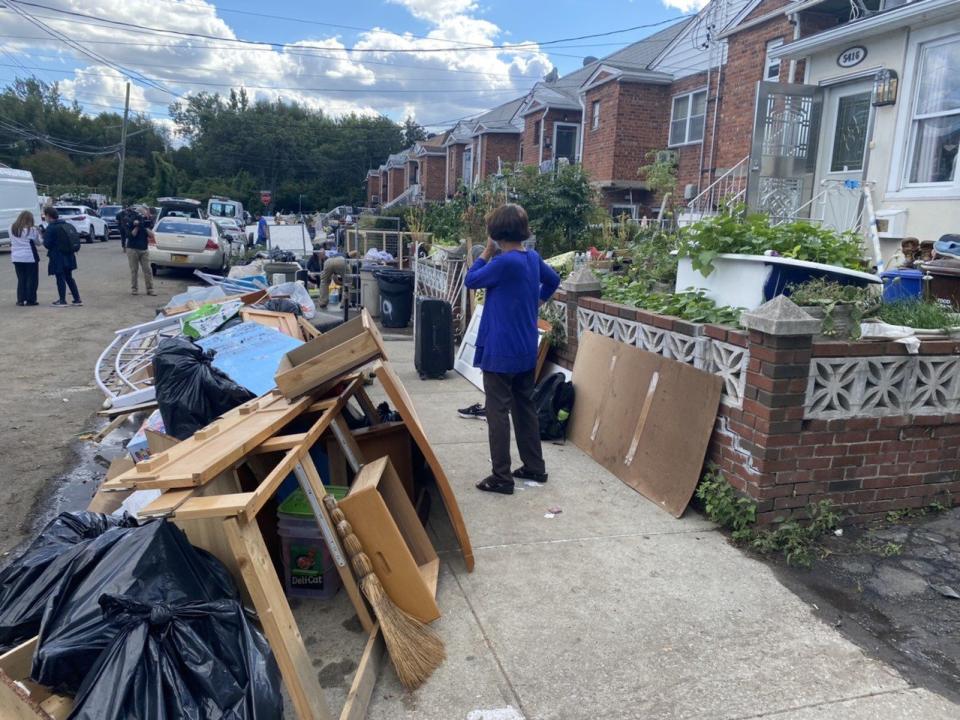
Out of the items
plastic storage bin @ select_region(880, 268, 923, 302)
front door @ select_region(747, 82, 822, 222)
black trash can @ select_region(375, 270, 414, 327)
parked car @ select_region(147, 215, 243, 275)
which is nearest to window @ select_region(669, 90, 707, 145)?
front door @ select_region(747, 82, 822, 222)

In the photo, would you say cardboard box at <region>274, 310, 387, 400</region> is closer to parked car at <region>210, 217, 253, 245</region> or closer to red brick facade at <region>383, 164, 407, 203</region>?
parked car at <region>210, 217, 253, 245</region>

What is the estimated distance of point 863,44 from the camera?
30.7 ft

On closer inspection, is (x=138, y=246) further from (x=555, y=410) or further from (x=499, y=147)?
(x=499, y=147)

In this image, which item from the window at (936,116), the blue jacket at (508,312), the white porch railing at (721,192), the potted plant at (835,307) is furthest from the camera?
the white porch railing at (721,192)

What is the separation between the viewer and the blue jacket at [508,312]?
4273mm

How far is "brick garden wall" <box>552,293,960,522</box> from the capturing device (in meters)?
3.72

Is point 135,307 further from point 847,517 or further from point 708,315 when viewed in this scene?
point 847,517

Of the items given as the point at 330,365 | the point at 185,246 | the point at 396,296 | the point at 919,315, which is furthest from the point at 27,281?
the point at 919,315

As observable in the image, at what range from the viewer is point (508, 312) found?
4324 millimetres

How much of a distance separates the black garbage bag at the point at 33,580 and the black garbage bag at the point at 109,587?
0.08 meters

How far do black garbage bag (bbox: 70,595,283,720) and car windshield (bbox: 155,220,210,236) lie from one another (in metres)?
16.5

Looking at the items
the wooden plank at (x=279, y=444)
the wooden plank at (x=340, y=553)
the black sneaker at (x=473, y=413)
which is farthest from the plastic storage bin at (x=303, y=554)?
the black sneaker at (x=473, y=413)

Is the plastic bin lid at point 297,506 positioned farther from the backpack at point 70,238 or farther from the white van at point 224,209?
the white van at point 224,209

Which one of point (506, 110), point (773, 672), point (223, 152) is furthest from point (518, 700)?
point (223, 152)
